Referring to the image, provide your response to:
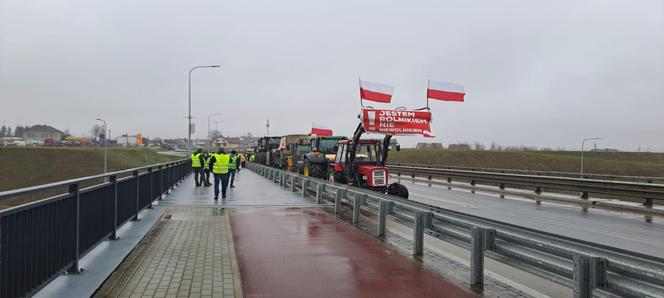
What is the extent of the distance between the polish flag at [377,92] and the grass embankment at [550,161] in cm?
3733

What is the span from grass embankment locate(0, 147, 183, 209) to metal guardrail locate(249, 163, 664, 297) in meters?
57.7

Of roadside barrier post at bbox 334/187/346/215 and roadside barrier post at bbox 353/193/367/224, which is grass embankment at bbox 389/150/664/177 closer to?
roadside barrier post at bbox 334/187/346/215

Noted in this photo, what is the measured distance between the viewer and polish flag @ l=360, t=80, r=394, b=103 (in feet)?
55.8

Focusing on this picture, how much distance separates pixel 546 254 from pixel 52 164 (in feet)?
243

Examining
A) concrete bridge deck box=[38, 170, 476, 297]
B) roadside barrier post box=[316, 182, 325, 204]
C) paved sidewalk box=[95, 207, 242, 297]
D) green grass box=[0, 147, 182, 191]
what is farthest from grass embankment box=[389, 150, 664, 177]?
paved sidewalk box=[95, 207, 242, 297]

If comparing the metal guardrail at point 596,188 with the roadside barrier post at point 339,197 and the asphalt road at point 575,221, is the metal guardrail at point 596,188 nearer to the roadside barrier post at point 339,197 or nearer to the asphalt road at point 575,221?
the asphalt road at point 575,221

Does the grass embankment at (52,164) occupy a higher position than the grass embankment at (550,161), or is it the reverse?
the grass embankment at (550,161)

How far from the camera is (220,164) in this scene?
16156mm

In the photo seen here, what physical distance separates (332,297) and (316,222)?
5897 millimetres

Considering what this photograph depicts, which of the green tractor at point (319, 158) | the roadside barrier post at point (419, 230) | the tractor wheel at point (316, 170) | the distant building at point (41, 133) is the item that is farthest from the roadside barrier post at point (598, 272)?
the distant building at point (41, 133)

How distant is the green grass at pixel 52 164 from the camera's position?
5950 centimetres

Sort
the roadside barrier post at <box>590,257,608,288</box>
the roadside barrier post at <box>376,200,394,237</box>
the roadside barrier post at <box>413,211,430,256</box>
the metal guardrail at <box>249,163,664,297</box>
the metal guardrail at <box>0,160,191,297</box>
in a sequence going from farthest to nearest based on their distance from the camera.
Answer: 1. the roadside barrier post at <box>376,200,394,237</box>
2. the roadside barrier post at <box>413,211,430,256</box>
3. the roadside barrier post at <box>590,257,608,288</box>
4. the metal guardrail at <box>0,160,191,297</box>
5. the metal guardrail at <box>249,163,664,297</box>

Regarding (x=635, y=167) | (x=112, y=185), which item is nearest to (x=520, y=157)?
(x=635, y=167)

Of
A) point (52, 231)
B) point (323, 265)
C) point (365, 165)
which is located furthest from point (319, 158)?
point (52, 231)
